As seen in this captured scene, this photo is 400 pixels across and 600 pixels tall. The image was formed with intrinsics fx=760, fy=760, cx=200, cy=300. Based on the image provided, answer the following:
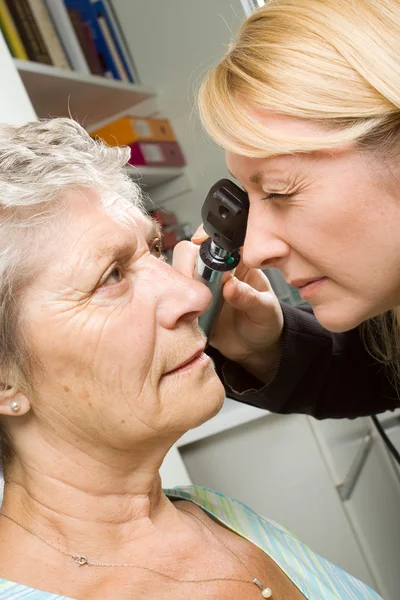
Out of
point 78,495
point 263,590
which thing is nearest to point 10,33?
point 78,495

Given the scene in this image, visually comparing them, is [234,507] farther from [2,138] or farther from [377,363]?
[2,138]

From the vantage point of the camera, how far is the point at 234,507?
4.10 ft

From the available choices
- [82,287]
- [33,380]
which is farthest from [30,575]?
[82,287]

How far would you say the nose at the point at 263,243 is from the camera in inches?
45.2

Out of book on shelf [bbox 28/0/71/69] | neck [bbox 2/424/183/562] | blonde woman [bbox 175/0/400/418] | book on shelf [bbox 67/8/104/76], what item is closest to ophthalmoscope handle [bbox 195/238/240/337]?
blonde woman [bbox 175/0/400/418]

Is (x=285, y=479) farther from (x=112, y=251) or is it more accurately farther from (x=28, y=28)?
(x=28, y=28)

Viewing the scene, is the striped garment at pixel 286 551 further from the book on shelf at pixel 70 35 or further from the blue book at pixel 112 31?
the blue book at pixel 112 31

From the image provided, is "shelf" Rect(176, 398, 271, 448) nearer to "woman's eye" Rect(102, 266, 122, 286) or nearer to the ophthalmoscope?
the ophthalmoscope

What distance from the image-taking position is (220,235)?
1280 millimetres

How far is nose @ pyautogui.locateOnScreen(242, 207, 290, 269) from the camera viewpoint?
3.77ft

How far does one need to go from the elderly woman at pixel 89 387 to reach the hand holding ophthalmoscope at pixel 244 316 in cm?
29

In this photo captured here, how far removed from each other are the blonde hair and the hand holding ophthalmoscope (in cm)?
30

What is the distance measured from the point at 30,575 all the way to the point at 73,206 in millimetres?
475

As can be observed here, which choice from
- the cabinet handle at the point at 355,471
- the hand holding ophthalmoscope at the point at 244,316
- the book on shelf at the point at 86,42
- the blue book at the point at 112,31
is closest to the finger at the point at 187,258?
the hand holding ophthalmoscope at the point at 244,316
